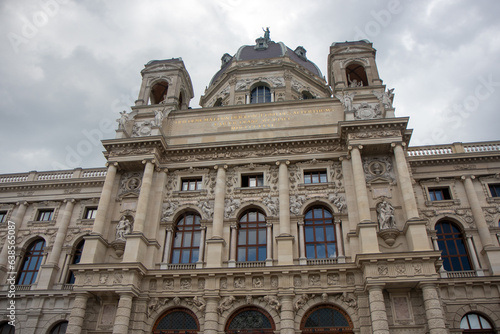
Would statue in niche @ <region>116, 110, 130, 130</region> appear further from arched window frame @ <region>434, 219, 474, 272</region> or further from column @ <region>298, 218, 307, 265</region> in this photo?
arched window frame @ <region>434, 219, 474, 272</region>

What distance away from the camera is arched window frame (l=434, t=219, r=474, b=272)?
79.1 ft

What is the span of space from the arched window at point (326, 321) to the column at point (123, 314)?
27.8 feet

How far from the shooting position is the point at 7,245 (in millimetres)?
28156

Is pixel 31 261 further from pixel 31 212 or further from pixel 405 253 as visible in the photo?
pixel 405 253

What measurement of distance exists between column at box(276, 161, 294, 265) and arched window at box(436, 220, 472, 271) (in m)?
9.25

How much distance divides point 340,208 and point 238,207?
584 cm

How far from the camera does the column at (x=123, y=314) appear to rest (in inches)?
773

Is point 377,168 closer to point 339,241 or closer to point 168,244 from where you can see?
point 339,241

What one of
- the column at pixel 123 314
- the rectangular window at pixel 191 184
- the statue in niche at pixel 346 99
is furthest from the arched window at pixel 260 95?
the column at pixel 123 314

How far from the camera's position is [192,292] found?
2117cm

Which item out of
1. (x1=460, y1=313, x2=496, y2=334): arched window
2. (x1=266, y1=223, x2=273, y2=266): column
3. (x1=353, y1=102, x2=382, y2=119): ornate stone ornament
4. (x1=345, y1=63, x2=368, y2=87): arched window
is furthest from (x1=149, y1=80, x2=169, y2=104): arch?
(x1=460, y1=313, x2=496, y2=334): arched window

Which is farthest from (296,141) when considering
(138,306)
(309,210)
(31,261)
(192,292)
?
(31,261)

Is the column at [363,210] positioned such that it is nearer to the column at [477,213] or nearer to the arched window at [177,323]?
the column at [477,213]

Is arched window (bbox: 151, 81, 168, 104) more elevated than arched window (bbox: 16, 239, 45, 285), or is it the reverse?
arched window (bbox: 151, 81, 168, 104)
